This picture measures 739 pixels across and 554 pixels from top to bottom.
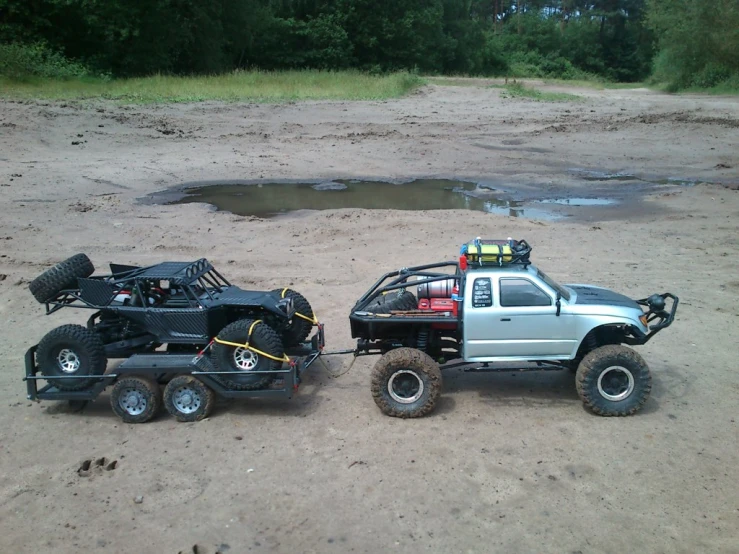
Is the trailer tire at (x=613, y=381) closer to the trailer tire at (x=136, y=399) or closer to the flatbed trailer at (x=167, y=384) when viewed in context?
the flatbed trailer at (x=167, y=384)

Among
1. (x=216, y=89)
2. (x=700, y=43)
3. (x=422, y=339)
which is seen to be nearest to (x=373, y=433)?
(x=422, y=339)

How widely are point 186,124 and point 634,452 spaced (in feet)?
78.7

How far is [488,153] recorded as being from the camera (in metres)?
24.9

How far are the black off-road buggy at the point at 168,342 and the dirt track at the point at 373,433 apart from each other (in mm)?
397

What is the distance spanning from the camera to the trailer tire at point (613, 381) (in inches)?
307

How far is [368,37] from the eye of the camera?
60.1 meters

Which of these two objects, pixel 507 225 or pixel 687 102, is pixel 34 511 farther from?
pixel 687 102

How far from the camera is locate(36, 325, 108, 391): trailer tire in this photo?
8.24m

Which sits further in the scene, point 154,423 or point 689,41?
point 689,41

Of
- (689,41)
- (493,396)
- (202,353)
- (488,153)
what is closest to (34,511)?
(202,353)

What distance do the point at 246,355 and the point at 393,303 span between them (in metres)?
1.80

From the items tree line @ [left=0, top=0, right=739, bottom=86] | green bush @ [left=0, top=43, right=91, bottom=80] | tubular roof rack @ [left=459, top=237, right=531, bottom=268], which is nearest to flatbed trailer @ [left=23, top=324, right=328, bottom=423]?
tubular roof rack @ [left=459, top=237, right=531, bottom=268]

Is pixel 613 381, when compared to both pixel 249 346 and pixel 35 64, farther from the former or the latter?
pixel 35 64

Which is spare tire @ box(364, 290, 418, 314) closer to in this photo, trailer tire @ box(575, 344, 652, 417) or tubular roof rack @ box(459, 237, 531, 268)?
tubular roof rack @ box(459, 237, 531, 268)
